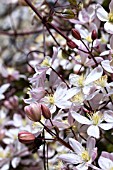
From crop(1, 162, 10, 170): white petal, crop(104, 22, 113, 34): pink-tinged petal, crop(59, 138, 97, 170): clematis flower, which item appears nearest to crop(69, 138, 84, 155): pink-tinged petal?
crop(59, 138, 97, 170): clematis flower

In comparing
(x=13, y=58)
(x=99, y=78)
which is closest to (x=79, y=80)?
(x=99, y=78)

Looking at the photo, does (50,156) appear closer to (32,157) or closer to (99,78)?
(32,157)

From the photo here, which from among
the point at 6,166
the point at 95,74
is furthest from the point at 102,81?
the point at 6,166

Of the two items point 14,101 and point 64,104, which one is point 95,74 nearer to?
point 64,104

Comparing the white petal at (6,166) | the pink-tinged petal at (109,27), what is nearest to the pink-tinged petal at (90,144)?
the pink-tinged petal at (109,27)

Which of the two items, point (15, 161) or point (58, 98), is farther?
point (15, 161)

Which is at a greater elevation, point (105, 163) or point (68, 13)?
point (68, 13)

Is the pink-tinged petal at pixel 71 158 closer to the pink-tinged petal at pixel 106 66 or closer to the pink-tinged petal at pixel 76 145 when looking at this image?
the pink-tinged petal at pixel 76 145
